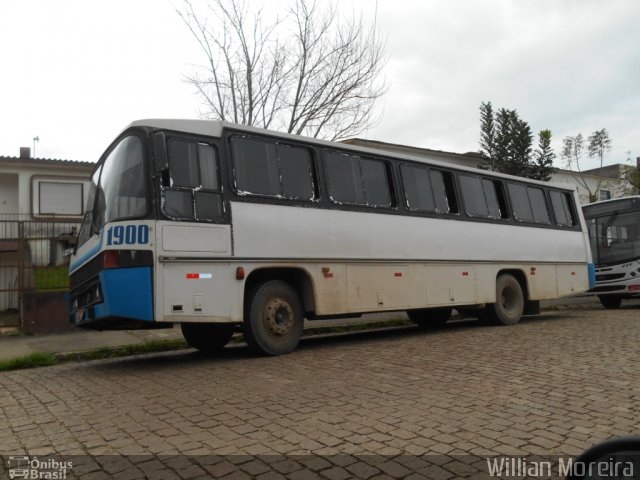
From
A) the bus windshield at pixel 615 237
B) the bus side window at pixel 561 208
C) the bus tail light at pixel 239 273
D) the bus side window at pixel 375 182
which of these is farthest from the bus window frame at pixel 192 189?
the bus windshield at pixel 615 237

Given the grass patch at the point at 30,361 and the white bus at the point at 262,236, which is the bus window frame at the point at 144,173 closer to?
the white bus at the point at 262,236

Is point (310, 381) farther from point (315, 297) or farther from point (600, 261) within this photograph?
point (600, 261)

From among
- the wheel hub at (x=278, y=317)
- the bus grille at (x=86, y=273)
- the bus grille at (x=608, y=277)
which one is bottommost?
the wheel hub at (x=278, y=317)

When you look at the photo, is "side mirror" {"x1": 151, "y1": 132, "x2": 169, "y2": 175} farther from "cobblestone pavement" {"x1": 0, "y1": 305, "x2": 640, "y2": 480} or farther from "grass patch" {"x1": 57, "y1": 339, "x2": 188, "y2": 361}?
"grass patch" {"x1": 57, "y1": 339, "x2": 188, "y2": 361}

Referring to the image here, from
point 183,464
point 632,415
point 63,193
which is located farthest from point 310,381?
point 63,193

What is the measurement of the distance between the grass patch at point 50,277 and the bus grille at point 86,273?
404cm

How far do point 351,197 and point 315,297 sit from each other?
180cm

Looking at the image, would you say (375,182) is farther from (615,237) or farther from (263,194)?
(615,237)

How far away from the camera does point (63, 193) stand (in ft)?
77.4

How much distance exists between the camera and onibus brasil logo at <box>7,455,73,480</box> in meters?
3.31

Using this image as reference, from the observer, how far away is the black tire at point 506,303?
11422 mm

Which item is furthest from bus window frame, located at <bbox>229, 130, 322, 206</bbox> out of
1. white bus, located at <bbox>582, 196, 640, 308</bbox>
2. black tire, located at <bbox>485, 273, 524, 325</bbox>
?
white bus, located at <bbox>582, 196, 640, 308</bbox>

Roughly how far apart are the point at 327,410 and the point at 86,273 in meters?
4.19

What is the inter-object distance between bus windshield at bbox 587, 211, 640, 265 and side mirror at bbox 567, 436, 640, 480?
54.5 ft
